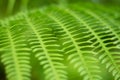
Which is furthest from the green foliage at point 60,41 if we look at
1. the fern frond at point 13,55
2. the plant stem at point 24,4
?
the plant stem at point 24,4

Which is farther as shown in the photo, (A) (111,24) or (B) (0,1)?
(B) (0,1)

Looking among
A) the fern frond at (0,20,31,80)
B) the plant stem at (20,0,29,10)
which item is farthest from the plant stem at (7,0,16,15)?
the fern frond at (0,20,31,80)

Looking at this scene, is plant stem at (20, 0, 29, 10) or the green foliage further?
plant stem at (20, 0, 29, 10)

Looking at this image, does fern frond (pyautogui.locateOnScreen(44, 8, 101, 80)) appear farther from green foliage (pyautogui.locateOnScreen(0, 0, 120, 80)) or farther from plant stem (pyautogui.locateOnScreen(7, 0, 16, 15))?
plant stem (pyautogui.locateOnScreen(7, 0, 16, 15))

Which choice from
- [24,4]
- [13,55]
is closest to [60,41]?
[13,55]

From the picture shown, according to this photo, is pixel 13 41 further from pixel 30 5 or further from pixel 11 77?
pixel 30 5

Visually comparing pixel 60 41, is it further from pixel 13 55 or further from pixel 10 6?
pixel 10 6

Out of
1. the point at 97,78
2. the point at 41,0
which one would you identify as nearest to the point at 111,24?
the point at 97,78

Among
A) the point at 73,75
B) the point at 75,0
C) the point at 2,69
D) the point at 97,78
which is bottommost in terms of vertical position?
the point at 97,78

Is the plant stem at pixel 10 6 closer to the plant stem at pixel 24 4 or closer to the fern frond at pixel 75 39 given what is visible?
the plant stem at pixel 24 4
